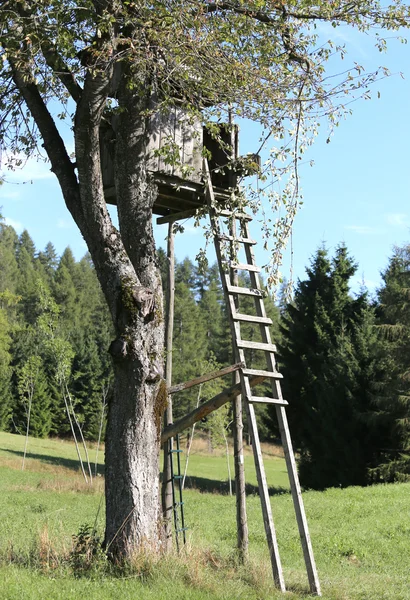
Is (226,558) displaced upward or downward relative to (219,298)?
downward

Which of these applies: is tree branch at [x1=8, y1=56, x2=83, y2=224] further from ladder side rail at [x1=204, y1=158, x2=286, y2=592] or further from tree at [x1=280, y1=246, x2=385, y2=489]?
tree at [x1=280, y1=246, x2=385, y2=489]

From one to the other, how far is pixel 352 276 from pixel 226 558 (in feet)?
92.0

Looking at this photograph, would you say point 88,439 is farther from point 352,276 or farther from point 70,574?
point 70,574

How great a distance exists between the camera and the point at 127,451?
27.6 ft

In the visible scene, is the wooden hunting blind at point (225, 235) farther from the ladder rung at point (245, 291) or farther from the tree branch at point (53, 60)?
the tree branch at point (53, 60)

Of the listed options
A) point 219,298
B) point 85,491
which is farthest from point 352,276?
point 219,298

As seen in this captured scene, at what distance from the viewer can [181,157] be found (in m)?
10.2

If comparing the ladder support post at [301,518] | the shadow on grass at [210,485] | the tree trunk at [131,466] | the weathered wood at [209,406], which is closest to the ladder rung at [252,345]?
the weathered wood at [209,406]

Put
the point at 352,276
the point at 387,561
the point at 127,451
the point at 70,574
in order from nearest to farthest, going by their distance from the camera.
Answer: the point at 70,574 → the point at 127,451 → the point at 387,561 → the point at 352,276

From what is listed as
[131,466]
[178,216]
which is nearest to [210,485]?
[178,216]

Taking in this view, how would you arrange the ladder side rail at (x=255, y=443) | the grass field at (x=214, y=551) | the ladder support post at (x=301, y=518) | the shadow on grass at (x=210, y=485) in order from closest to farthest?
the grass field at (x=214, y=551) < the ladder side rail at (x=255, y=443) < the ladder support post at (x=301, y=518) < the shadow on grass at (x=210, y=485)

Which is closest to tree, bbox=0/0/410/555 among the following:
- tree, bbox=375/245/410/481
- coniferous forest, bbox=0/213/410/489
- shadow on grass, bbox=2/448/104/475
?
coniferous forest, bbox=0/213/410/489

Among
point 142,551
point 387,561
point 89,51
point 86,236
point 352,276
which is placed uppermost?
point 352,276

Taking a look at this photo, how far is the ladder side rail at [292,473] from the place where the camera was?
8.58 meters
